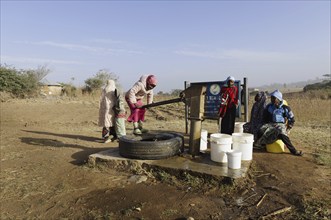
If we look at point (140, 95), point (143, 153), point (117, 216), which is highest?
point (140, 95)

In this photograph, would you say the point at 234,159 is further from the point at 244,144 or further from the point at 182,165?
the point at 182,165

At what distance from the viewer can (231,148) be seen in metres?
5.03

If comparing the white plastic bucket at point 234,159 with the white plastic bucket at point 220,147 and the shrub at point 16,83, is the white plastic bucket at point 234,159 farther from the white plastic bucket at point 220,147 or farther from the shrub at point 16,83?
the shrub at point 16,83

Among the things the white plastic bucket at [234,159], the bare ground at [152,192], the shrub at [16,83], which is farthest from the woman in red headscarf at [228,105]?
the shrub at [16,83]

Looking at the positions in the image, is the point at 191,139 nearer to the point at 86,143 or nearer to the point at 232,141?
the point at 232,141

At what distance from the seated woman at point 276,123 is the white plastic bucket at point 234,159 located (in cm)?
180

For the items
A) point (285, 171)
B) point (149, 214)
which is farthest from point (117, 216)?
point (285, 171)

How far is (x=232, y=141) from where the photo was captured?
4980 millimetres

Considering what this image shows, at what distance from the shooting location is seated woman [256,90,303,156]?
580 cm

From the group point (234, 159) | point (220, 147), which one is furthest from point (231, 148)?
point (234, 159)

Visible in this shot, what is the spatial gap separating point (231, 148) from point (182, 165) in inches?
38.2

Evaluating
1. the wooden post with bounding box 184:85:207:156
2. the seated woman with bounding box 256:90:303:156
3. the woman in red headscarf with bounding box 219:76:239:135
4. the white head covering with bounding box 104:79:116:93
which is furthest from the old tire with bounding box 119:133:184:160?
the white head covering with bounding box 104:79:116:93

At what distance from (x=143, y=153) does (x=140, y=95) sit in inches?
82.2

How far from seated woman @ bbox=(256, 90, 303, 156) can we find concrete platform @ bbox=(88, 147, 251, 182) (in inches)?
51.2
